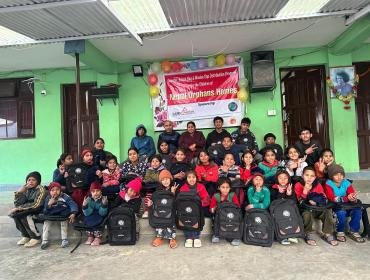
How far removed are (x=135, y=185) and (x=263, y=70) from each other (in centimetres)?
327

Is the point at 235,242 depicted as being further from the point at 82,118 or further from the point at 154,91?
the point at 82,118

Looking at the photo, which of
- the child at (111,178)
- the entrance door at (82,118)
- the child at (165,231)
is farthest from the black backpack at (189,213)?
the entrance door at (82,118)

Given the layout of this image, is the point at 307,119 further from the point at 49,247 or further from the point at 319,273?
the point at 49,247

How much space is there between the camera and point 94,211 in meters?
3.94

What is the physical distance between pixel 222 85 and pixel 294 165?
2.42 m

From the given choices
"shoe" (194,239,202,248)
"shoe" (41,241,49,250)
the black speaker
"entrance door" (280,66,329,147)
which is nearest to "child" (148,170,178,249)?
"shoe" (194,239,202,248)

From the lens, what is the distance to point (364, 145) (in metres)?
6.12

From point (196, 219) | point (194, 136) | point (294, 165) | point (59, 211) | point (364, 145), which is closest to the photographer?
point (196, 219)

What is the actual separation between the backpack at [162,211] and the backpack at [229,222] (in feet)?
1.83

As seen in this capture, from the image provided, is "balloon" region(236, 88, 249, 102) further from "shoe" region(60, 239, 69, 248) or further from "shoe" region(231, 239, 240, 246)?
"shoe" region(60, 239, 69, 248)

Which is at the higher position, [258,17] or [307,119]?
A: [258,17]

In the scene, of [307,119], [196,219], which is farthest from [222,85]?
[196,219]

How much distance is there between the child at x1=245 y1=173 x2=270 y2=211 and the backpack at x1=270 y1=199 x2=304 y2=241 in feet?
0.46

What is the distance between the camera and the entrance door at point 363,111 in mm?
6109
